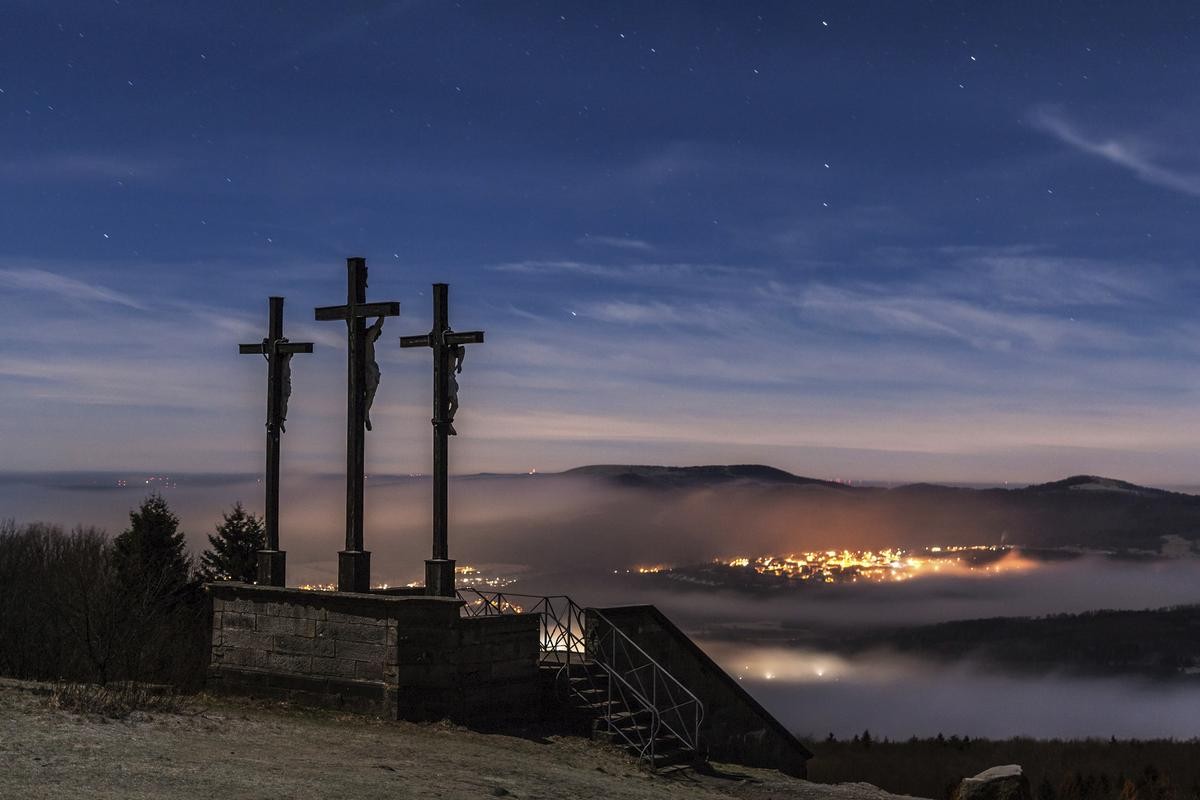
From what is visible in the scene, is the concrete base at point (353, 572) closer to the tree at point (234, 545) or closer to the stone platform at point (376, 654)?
the stone platform at point (376, 654)

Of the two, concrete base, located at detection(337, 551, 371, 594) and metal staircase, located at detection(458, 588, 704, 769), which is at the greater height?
concrete base, located at detection(337, 551, 371, 594)

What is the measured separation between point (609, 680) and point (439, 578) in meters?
3.45

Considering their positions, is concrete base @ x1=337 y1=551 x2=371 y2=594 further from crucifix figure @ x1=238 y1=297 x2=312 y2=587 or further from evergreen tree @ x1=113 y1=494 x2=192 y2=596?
evergreen tree @ x1=113 y1=494 x2=192 y2=596

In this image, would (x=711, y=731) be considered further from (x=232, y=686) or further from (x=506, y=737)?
(x=232, y=686)

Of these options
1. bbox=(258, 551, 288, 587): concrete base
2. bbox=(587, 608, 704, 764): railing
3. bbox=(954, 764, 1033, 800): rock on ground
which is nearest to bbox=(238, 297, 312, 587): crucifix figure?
bbox=(258, 551, 288, 587): concrete base

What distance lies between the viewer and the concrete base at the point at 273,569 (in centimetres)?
2298

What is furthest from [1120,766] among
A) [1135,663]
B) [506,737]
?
[1135,663]

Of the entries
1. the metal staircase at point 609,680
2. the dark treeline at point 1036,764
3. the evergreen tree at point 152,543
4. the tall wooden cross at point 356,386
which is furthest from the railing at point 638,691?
the evergreen tree at point 152,543

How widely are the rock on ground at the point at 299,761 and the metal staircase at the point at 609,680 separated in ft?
2.07

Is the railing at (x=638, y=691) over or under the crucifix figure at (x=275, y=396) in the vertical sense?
under

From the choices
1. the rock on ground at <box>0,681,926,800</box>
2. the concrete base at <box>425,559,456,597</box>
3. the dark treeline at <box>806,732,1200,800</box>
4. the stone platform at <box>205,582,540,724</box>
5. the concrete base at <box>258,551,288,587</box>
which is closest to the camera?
the rock on ground at <box>0,681,926,800</box>

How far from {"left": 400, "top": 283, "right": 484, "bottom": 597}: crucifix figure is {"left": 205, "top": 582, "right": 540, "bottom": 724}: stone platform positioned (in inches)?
56.9

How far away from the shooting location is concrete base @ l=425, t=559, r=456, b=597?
21.2 m

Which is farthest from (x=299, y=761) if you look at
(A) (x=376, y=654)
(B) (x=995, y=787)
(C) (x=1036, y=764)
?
(C) (x=1036, y=764)
